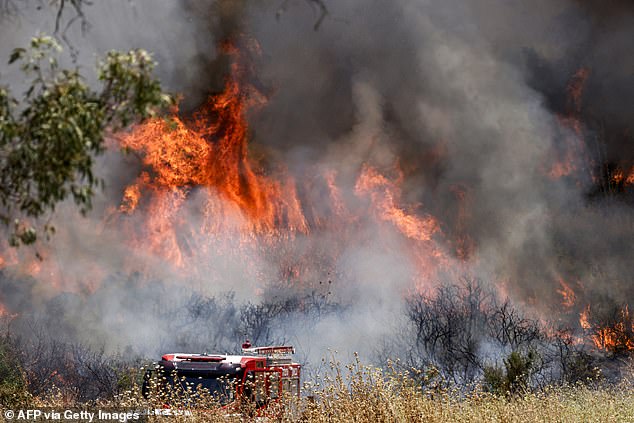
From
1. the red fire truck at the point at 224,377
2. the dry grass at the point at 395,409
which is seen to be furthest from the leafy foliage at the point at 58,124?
the red fire truck at the point at 224,377

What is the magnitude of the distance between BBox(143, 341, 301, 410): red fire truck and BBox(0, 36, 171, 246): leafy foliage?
10618mm

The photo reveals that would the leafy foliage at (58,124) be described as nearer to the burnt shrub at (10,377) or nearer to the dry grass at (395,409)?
the dry grass at (395,409)

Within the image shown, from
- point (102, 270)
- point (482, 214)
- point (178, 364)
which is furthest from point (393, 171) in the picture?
point (178, 364)

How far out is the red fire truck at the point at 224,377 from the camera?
18375mm

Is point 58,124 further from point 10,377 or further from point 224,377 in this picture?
point 10,377

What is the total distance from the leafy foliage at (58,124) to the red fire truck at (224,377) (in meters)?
10.6

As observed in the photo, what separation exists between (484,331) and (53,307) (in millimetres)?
25050

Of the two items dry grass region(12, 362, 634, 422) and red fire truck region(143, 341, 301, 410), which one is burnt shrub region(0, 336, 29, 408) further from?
dry grass region(12, 362, 634, 422)

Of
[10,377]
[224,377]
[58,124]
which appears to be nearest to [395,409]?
[224,377]

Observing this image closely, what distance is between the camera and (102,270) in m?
47.4

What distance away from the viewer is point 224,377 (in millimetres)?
18781

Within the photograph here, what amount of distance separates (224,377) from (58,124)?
12351 millimetres

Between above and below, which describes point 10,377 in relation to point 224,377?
above

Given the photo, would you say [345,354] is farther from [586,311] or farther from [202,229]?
[586,311]
